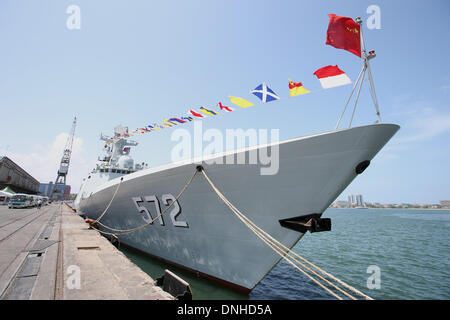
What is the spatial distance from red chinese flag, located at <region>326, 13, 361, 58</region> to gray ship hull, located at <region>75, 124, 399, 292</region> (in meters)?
1.41

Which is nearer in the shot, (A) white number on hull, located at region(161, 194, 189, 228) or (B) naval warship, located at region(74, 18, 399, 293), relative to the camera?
(B) naval warship, located at region(74, 18, 399, 293)

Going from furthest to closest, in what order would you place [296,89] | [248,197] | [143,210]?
[143,210], [248,197], [296,89]

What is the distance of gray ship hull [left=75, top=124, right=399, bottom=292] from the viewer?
371cm

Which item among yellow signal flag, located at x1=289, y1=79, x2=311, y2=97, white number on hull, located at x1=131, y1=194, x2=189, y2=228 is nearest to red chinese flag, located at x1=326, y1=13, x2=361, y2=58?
yellow signal flag, located at x1=289, y1=79, x2=311, y2=97

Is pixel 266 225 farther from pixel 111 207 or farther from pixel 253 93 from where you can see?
pixel 111 207

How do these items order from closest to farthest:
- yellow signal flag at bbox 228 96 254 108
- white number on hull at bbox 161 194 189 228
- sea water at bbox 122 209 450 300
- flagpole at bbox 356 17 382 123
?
flagpole at bbox 356 17 382 123
yellow signal flag at bbox 228 96 254 108
sea water at bbox 122 209 450 300
white number on hull at bbox 161 194 189 228

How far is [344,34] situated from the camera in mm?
3535

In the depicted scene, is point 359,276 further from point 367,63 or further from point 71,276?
point 71,276

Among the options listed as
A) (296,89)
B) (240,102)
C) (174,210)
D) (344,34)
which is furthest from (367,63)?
(174,210)

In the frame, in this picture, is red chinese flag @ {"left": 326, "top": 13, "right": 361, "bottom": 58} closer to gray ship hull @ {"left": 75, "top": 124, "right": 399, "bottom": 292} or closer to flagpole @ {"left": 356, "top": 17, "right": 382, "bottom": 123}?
flagpole @ {"left": 356, "top": 17, "right": 382, "bottom": 123}

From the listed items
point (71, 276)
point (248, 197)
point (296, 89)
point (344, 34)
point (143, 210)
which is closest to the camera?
point (71, 276)

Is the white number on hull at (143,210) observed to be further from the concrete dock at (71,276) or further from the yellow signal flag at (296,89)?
the yellow signal flag at (296,89)

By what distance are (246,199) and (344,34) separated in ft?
11.4

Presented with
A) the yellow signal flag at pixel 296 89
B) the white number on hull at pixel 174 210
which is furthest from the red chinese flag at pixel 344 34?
the white number on hull at pixel 174 210
